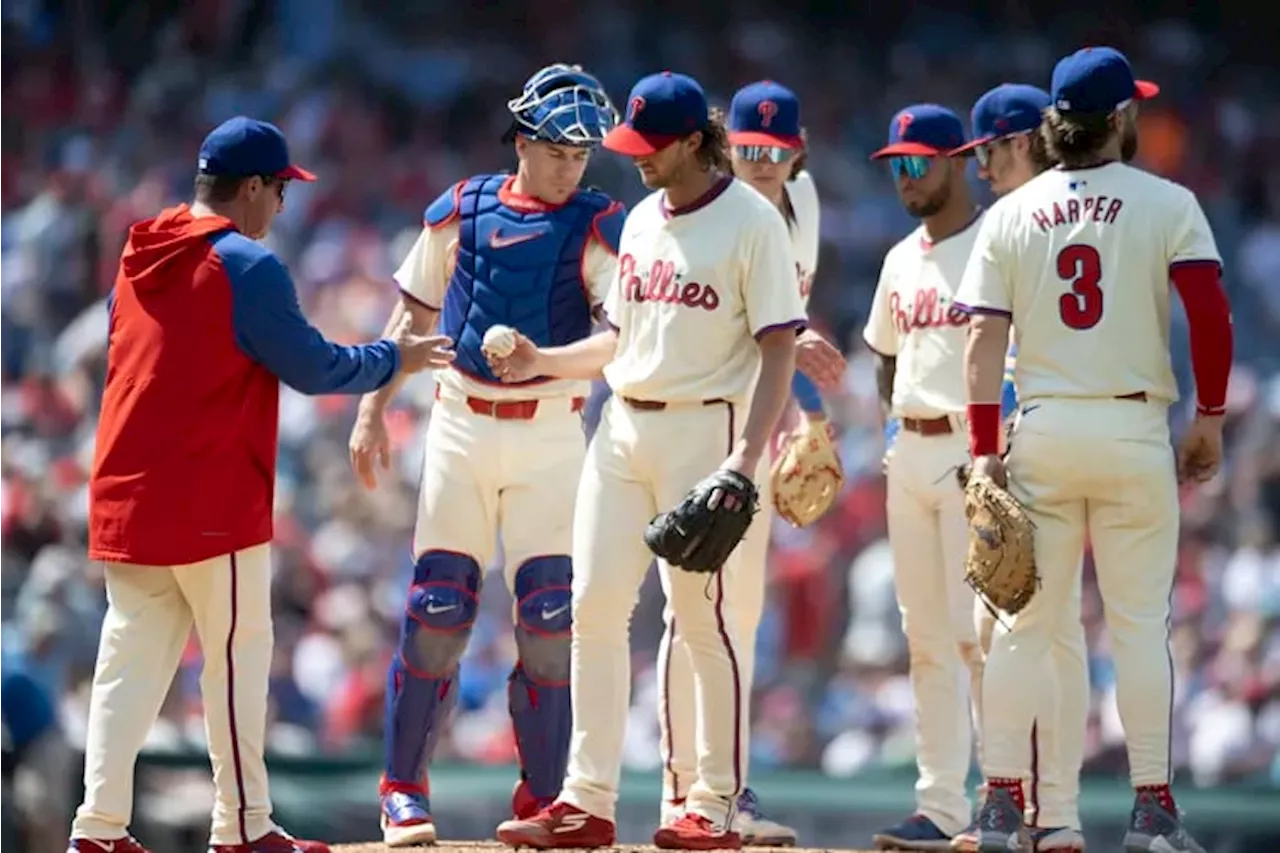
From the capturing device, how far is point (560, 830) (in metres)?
6.66

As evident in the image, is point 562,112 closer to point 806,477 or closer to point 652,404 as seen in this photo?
point 652,404

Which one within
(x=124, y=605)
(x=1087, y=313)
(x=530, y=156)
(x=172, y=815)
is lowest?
(x=172, y=815)

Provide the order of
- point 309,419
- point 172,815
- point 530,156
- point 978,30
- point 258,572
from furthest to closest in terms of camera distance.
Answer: point 978,30, point 309,419, point 172,815, point 530,156, point 258,572

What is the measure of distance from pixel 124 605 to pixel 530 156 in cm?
171

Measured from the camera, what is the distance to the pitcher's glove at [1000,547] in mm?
6379

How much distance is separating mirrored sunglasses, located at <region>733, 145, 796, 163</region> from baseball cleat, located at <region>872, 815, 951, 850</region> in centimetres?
196

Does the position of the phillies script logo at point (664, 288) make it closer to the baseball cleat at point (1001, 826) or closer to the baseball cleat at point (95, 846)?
the baseball cleat at point (1001, 826)

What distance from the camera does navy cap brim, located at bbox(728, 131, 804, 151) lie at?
759 centimetres

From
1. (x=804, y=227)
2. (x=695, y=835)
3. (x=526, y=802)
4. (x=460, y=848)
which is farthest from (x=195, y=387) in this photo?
(x=804, y=227)

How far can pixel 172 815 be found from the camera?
9.95 meters

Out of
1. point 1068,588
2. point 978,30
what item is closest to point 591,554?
point 1068,588

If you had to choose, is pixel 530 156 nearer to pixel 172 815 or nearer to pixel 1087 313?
pixel 1087 313

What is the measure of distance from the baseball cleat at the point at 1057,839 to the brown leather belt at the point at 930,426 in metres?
1.30

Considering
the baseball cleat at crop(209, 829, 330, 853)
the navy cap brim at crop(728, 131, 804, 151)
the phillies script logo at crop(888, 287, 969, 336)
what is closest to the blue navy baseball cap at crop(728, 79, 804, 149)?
the navy cap brim at crop(728, 131, 804, 151)
